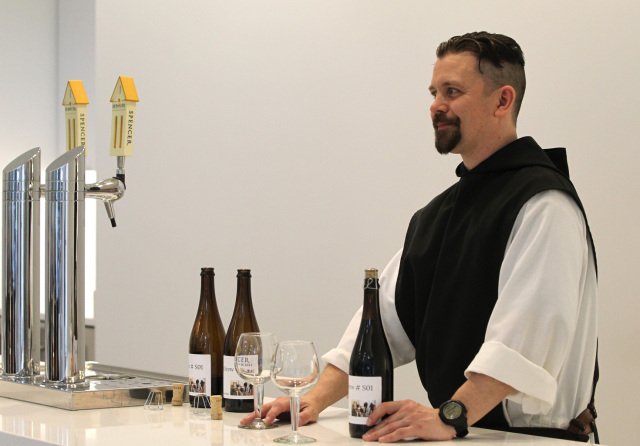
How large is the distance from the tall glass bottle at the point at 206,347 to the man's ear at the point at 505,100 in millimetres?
743

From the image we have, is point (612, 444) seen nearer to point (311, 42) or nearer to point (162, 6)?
point (311, 42)

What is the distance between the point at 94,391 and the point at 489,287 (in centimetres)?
86

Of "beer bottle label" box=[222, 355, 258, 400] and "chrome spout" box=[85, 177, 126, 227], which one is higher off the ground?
"chrome spout" box=[85, 177, 126, 227]

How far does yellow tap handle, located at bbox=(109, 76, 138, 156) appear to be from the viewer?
1889 millimetres

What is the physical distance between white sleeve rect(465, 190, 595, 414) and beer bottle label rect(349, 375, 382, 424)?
0.63ft

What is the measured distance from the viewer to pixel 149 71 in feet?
12.9

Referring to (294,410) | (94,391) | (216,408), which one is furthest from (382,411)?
(94,391)

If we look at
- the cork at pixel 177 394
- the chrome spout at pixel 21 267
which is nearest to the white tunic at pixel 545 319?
the cork at pixel 177 394

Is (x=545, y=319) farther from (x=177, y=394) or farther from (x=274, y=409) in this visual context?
(x=177, y=394)

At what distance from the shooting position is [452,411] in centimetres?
143

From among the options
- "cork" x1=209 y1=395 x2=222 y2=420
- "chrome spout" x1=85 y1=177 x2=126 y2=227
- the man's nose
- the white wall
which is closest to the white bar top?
"cork" x1=209 y1=395 x2=222 y2=420

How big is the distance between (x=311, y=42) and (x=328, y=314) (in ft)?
3.64

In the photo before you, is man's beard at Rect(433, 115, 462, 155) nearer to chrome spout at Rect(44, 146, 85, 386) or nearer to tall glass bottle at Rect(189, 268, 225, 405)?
tall glass bottle at Rect(189, 268, 225, 405)

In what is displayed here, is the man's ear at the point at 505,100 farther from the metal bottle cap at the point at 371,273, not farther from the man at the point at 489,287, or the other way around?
the metal bottle cap at the point at 371,273
